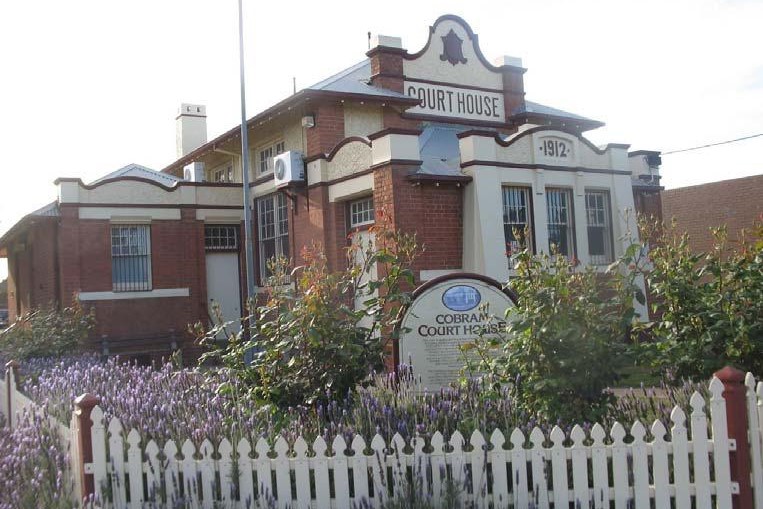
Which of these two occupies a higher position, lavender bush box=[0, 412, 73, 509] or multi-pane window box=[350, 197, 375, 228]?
multi-pane window box=[350, 197, 375, 228]

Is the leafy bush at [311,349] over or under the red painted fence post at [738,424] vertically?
over

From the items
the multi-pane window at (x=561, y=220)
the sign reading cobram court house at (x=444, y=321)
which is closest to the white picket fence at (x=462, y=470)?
the sign reading cobram court house at (x=444, y=321)

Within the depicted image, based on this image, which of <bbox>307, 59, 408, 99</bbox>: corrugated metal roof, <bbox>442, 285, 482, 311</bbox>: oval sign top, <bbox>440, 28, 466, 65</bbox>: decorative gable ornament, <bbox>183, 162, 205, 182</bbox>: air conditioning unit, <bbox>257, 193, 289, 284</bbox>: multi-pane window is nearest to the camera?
<bbox>442, 285, 482, 311</bbox>: oval sign top

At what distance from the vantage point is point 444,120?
18.9 metres

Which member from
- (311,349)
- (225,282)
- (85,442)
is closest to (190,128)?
(225,282)

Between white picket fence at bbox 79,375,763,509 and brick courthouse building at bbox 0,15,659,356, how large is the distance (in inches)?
354

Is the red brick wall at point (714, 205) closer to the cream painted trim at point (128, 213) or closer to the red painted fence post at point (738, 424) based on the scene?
the cream painted trim at point (128, 213)

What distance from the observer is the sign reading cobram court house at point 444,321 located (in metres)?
9.35

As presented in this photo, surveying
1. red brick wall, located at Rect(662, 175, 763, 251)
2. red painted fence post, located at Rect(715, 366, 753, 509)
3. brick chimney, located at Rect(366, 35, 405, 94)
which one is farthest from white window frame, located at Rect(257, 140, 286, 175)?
red brick wall, located at Rect(662, 175, 763, 251)

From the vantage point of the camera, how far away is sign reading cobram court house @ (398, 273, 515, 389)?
368 inches

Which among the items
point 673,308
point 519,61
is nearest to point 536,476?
point 673,308

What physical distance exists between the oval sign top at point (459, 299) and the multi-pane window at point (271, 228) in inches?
388

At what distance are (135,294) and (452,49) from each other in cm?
1007

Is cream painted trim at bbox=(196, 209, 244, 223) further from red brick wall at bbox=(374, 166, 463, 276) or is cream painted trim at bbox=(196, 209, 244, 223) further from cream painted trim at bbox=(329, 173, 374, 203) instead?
red brick wall at bbox=(374, 166, 463, 276)
